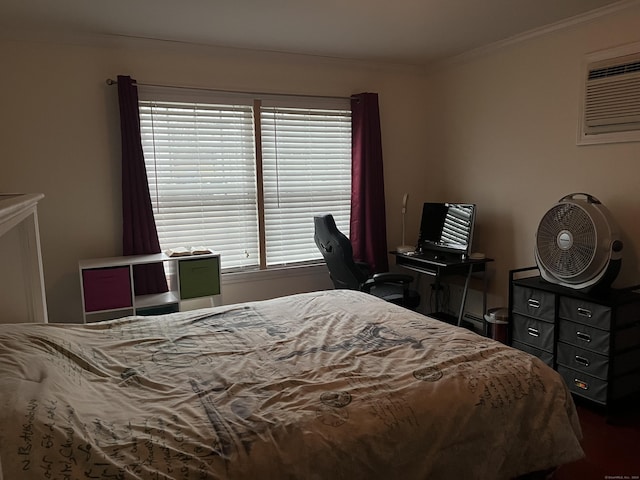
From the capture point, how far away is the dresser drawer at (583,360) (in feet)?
8.80

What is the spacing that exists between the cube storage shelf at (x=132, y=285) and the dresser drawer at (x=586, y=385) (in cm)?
246

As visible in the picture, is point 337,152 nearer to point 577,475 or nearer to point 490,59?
point 490,59

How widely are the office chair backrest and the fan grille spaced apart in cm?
130

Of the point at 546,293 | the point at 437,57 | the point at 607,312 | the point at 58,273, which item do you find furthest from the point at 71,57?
the point at 607,312

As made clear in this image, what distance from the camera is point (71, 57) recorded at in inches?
130

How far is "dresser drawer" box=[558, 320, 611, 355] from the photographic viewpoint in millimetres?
2666

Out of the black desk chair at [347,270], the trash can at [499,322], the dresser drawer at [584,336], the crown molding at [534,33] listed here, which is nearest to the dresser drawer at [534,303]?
the dresser drawer at [584,336]

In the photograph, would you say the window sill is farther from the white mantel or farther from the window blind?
the white mantel

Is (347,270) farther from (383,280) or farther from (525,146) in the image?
(525,146)

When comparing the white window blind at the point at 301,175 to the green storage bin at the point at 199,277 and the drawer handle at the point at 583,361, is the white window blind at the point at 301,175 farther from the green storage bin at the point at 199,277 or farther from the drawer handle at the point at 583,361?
the drawer handle at the point at 583,361

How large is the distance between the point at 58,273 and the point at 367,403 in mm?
2836

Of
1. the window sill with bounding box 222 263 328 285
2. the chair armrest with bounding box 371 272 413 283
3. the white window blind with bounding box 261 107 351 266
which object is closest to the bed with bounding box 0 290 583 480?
the chair armrest with bounding box 371 272 413 283

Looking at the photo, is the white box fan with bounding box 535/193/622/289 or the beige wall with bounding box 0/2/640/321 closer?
the white box fan with bounding box 535/193/622/289

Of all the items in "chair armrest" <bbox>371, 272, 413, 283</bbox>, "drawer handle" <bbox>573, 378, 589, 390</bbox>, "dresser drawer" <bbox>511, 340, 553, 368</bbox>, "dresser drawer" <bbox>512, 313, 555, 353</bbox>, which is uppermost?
"chair armrest" <bbox>371, 272, 413, 283</bbox>
